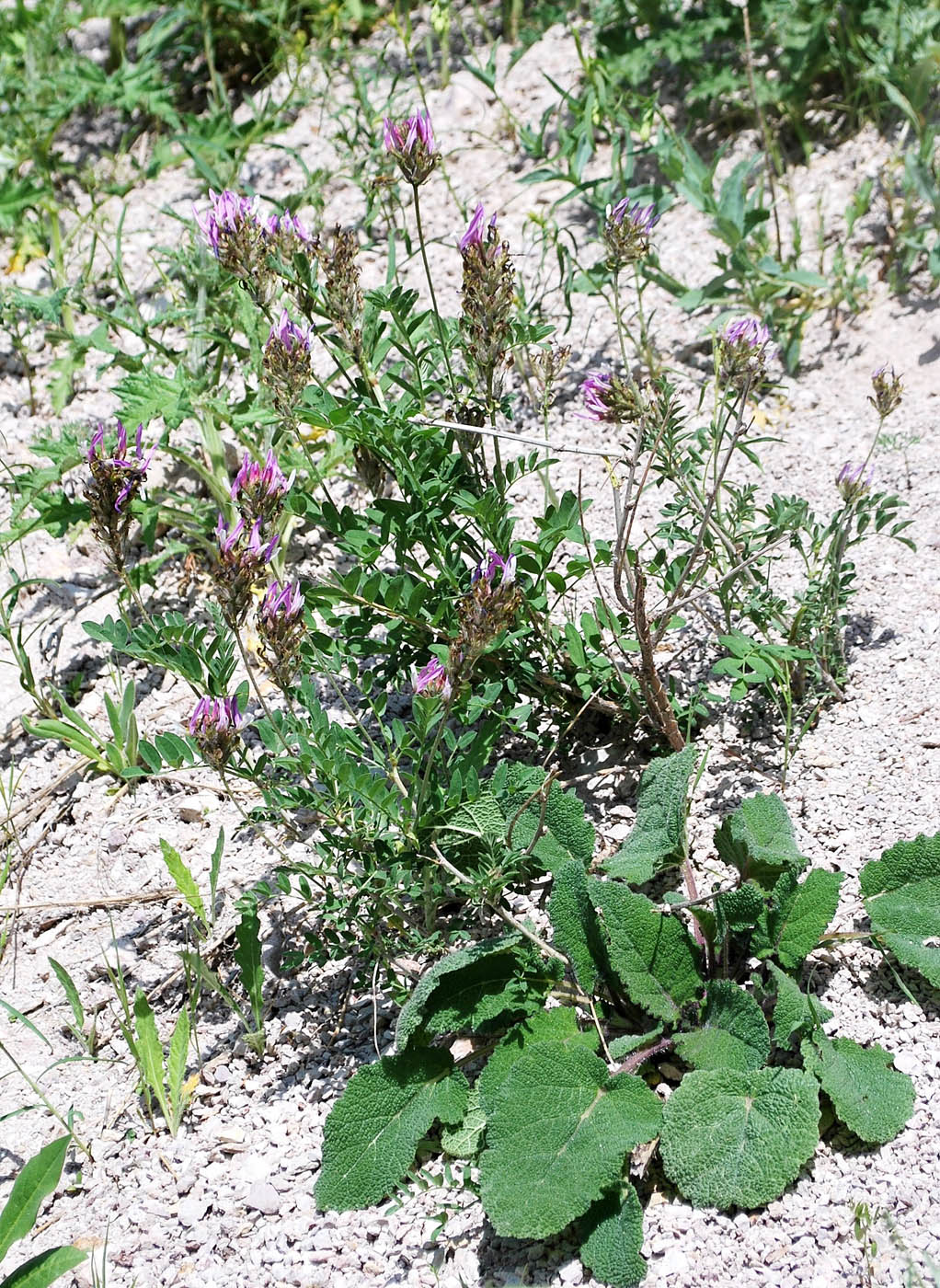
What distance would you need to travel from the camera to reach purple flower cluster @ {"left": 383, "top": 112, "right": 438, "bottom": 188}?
8.55ft

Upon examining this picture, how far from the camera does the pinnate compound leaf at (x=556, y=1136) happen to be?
7.07 ft

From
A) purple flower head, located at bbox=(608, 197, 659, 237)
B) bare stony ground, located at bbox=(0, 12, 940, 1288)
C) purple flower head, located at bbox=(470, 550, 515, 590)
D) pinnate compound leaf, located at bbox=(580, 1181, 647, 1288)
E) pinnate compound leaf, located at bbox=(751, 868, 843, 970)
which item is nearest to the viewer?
pinnate compound leaf, located at bbox=(580, 1181, 647, 1288)

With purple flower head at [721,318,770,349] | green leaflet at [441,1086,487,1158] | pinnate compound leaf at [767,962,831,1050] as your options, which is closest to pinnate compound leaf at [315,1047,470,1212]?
green leaflet at [441,1086,487,1158]

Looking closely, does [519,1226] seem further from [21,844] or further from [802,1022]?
[21,844]

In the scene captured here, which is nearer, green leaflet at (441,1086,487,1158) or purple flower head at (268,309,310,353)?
green leaflet at (441,1086,487,1158)

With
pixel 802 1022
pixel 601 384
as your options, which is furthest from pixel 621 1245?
pixel 601 384

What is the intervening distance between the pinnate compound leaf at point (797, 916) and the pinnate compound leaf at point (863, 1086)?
169 mm

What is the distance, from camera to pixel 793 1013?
236cm

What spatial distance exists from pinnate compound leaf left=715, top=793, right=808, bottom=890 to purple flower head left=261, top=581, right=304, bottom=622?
0.96 m

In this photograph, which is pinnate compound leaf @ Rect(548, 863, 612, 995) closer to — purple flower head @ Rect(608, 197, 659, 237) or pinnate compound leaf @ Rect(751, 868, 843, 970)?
pinnate compound leaf @ Rect(751, 868, 843, 970)

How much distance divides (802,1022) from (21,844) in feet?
6.15

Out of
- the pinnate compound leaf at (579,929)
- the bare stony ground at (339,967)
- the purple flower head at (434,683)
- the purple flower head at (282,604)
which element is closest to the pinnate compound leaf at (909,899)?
the bare stony ground at (339,967)

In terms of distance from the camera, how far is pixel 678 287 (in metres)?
4.09

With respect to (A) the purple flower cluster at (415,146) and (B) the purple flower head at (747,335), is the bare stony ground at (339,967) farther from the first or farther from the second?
(A) the purple flower cluster at (415,146)
